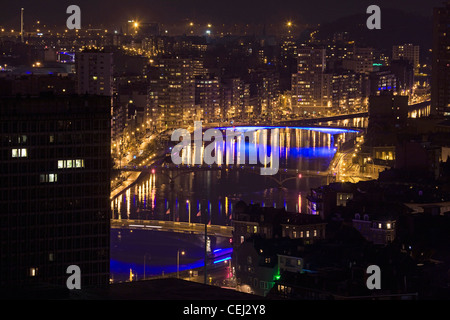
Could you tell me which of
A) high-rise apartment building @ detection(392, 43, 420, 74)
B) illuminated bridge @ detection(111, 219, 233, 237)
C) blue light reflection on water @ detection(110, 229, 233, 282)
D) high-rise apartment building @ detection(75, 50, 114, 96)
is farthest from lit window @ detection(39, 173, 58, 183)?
high-rise apartment building @ detection(392, 43, 420, 74)

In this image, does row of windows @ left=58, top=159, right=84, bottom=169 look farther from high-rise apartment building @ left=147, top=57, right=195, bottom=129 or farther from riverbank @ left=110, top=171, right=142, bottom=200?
high-rise apartment building @ left=147, top=57, right=195, bottom=129

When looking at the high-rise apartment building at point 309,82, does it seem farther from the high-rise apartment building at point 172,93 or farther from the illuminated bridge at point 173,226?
the illuminated bridge at point 173,226

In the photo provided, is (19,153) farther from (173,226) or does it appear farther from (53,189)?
(173,226)

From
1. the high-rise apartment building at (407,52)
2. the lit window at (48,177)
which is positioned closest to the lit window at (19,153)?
the lit window at (48,177)
